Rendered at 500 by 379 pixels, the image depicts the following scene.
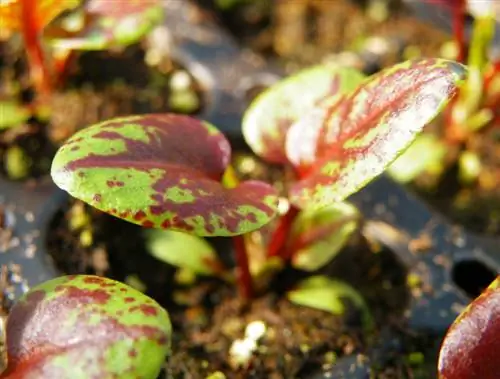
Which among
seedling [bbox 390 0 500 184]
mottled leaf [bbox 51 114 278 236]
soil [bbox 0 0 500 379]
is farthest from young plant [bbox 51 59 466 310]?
seedling [bbox 390 0 500 184]

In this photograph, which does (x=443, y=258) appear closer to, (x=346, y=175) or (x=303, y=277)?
(x=303, y=277)

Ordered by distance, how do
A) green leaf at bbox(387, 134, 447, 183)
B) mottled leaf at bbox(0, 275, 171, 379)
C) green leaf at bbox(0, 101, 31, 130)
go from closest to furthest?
mottled leaf at bbox(0, 275, 171, 379) < green leaf at bbox(0, 101, 31, 130) < green leaf at bbox(387, 134, 447, 183)

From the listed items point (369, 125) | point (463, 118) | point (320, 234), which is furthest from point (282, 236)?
point (463, 118)

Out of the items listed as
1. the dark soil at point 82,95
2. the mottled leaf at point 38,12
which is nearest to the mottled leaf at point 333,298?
the dark soil at point 82,95

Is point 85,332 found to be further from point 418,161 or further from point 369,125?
point 418,161

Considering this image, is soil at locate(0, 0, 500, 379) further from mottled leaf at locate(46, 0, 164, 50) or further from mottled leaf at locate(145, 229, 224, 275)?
mottled leaf at locate(46, 0, 164, 50)
